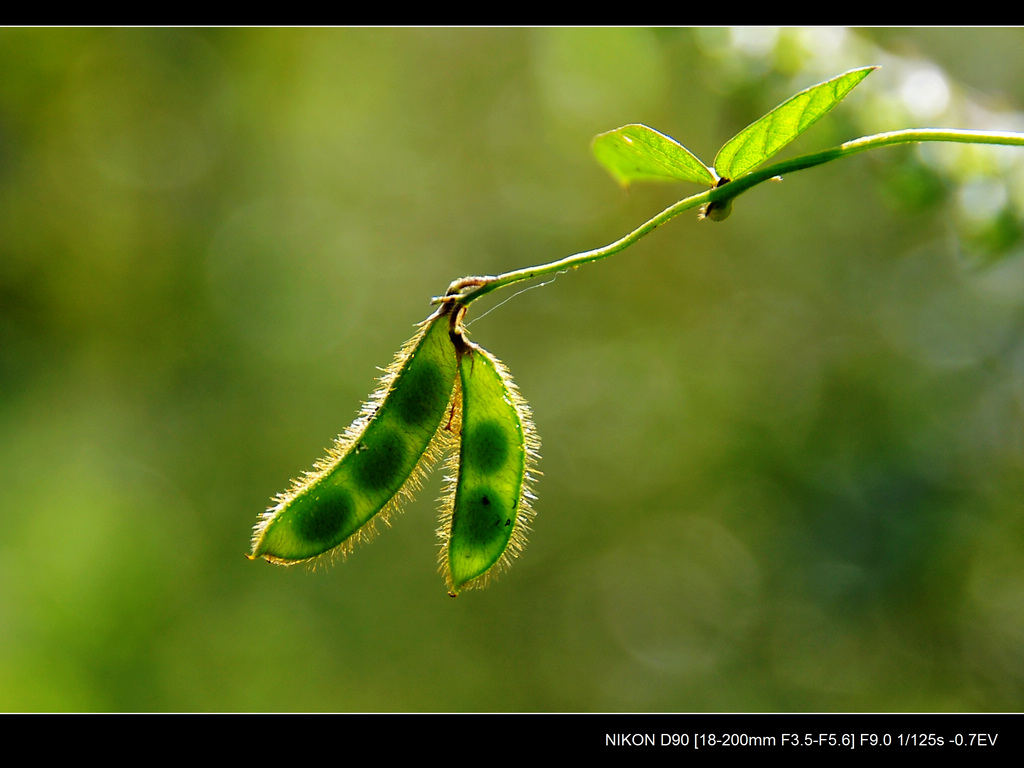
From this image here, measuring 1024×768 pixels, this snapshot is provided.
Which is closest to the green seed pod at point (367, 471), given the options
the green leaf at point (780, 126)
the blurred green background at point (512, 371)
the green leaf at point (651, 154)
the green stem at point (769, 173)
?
the green stem at point (769, 173)

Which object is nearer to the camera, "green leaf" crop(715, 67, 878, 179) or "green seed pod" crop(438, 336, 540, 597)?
"green leaf" crop(715, 67, 878, 179)

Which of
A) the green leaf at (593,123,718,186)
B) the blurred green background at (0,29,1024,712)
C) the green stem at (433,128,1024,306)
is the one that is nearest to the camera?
the green stem at (433,128,1024,306)

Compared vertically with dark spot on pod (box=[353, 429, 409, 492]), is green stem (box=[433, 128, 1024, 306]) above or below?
above

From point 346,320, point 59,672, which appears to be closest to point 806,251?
point 346,320

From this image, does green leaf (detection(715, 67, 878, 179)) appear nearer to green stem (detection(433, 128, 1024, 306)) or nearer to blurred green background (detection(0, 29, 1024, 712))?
green stem (detection(433, 128, 1024, 306))

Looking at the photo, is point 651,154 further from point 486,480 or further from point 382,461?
point 382,461

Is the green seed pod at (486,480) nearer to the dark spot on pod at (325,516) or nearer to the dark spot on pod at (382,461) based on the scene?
the dark spot on pod at (382,461)

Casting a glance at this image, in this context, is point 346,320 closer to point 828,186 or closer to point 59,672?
point 59,672

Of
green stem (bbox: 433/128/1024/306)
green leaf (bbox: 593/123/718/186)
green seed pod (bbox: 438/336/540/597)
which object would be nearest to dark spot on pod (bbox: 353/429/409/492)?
green seed pod (bbox: 438/336/540/597)
